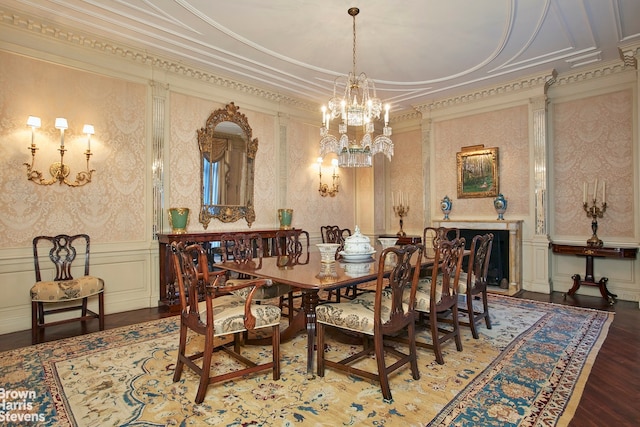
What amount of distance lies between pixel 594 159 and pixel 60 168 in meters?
6.76

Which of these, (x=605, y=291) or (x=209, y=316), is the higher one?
(x=209, y=316)

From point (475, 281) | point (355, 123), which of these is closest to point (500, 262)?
point (475, 281)

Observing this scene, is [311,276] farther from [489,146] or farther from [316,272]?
[489,146]

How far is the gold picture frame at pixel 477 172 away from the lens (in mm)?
5613

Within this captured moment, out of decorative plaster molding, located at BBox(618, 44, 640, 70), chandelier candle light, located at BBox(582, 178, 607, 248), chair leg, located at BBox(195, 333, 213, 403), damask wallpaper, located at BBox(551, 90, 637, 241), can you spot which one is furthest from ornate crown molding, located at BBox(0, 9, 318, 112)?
chandelier candle light, located at BBox(582, 178, 607, 248)

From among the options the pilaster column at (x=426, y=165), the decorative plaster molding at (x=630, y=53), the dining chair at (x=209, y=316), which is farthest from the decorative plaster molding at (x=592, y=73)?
the dining chair at (x=209, y=316)

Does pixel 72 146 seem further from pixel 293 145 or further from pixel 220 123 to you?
pixel 293 145

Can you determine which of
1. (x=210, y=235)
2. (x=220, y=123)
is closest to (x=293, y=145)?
(x=220, y=123)

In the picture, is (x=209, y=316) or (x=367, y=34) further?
(x=367, y=34)

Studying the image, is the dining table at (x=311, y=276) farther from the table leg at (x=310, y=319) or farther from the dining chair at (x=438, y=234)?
the dining chair at (x=438, y=234)

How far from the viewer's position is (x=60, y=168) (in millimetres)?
3717

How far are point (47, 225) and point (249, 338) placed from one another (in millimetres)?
2504

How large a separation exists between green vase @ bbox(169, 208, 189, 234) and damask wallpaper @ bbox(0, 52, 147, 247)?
347 millimetres

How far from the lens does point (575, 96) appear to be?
506 centimetres
